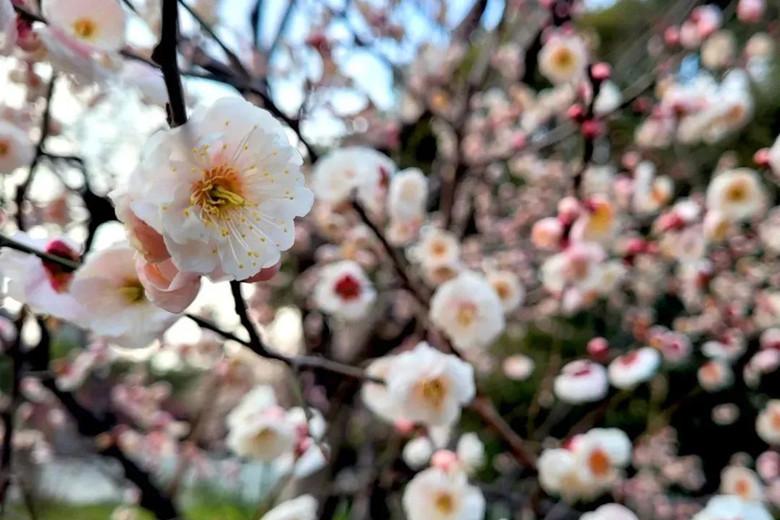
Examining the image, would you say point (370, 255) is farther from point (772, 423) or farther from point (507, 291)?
point (772, 423)

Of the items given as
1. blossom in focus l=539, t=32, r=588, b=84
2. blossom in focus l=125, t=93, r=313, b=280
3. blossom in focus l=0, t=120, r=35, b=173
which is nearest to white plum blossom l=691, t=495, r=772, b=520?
blossom in focus l=125, t=93, r=313, b=280

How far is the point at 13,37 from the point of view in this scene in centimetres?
56

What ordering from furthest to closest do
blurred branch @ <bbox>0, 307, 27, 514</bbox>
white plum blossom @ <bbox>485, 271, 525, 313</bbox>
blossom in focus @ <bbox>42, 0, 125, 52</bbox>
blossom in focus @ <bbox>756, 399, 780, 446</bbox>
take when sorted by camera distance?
blossom in focus @ <bbox>756, 399, 780, 446</bbox>, white plum blossom @ <bbox>485, 271, 525, 313</bbox>, blurred branch @ <bbox>0, 307, 27, 514</bbox>, blossom in focus @ <bbox>42, 0, 125, 52</bbox>

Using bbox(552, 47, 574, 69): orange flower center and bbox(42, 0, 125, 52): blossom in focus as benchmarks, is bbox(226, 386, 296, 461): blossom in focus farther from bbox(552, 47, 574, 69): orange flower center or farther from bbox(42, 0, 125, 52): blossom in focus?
bbox(552, 47, 574, 69): orange flower center

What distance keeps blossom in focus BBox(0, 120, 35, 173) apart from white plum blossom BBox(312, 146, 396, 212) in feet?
1.84

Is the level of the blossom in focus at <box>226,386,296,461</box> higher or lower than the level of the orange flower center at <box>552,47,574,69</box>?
lower

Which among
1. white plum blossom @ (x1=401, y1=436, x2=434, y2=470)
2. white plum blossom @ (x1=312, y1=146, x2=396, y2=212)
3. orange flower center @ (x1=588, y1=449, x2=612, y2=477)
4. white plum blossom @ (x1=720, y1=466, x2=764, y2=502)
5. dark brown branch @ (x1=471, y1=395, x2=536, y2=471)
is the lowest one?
white plum blossom @ (x1=720, y1=466, x2=764, y2=502)

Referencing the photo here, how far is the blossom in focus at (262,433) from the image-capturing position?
1.09 metres

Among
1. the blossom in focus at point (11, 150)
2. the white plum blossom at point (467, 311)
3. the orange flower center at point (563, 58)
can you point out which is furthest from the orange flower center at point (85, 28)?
the orange flower center at point (563, 58)

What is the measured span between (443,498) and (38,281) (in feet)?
2.17

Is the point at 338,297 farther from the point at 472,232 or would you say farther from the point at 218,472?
the point at 218,472

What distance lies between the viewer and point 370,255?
190cm

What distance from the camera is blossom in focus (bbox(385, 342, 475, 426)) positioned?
882 millimetres

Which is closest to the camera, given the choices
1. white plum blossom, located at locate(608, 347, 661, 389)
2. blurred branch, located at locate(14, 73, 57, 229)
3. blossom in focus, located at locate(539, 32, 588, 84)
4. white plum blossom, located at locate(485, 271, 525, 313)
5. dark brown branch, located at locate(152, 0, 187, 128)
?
dark brown branch, located at locate(152, 0, 187, 128)
